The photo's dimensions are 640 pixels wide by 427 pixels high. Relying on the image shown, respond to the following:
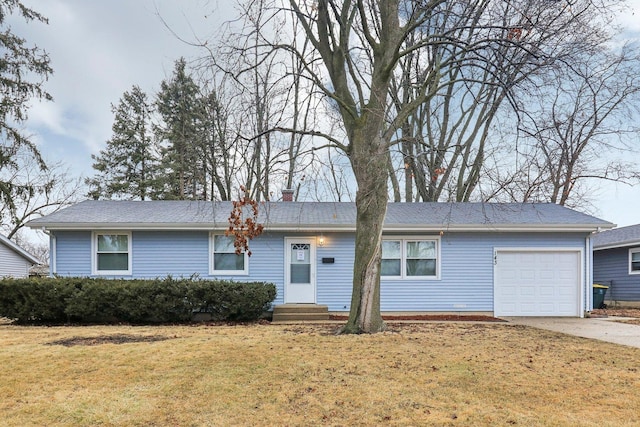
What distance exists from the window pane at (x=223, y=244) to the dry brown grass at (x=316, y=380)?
13.1 ft

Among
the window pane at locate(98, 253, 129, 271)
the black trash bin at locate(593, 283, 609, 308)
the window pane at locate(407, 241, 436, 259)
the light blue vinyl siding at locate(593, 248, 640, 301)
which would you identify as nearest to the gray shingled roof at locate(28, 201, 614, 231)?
the window pane at locate(407, 241, 436, 259)

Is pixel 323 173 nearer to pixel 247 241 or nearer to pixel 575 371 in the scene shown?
pixel 247 241

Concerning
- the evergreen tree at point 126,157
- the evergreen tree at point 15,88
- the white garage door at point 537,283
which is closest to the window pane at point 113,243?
the white garage door at point 537,283

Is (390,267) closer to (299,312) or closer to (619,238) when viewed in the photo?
(299,312)

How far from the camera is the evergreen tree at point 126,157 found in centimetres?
2534

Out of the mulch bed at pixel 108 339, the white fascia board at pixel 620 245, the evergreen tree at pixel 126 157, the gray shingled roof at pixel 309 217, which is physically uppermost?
the evergreen tree at pixel 126 157

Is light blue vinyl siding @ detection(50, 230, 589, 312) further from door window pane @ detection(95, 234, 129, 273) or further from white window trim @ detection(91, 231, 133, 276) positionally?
door window pane @ detection(95, 234, 129, 273)

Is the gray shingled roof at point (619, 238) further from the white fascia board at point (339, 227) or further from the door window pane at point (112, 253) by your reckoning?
the door window pane at point (112, 253)

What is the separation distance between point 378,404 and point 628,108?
18468 millimetres

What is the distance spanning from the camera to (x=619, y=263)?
55.9ft

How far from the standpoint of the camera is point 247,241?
11.5 m

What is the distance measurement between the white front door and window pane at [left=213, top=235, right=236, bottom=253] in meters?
1.58

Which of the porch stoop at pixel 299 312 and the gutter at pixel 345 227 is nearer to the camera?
the porch stoop at pixel 299 312

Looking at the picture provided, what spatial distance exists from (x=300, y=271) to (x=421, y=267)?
3.51 metres
